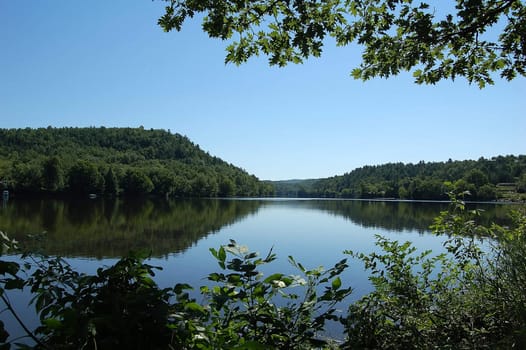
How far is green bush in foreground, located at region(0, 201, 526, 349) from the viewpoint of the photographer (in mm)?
1694

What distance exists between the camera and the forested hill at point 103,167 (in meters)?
93.6

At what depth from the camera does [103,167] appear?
10762 cm

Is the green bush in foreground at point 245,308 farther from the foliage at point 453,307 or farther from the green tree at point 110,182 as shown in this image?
the green tree at point 110,182

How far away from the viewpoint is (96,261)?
63.2 feet

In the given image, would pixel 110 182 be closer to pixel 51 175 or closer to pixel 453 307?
pixel 51 175

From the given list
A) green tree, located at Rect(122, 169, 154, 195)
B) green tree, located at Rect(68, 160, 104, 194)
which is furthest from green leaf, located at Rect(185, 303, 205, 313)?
green tree, located at Rect(122, 169, 154, 195)

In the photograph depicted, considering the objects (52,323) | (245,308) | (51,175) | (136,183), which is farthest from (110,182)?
(52,323)

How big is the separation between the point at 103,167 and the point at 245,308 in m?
116

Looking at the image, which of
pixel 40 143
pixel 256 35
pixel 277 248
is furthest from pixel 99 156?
pixel 256 35

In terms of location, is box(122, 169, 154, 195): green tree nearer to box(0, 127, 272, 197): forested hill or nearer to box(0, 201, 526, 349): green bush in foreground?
box(0, 127, 272, 197): forested hill

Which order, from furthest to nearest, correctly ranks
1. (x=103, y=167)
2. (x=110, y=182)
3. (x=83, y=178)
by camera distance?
(x=103, y=167)
(x=110, y=182)
(x=83, y=178)

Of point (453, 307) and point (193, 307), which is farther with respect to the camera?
point (453, 307)

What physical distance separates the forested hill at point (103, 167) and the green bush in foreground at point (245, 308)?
93414 millimetres

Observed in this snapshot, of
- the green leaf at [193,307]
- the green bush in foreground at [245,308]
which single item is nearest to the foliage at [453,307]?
the green bush in foreground at [245,308]
